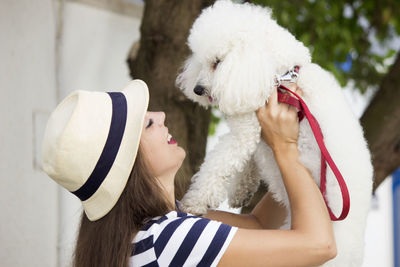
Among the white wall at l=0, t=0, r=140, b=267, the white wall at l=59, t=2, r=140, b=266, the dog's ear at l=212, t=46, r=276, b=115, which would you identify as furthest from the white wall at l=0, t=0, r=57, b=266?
the dog's ear at l=212, t=46, r=276, b=115

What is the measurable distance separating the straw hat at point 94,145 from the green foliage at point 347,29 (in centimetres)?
189

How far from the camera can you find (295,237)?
1.29m

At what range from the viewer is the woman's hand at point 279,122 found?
152 cm

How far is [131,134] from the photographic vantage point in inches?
53.5

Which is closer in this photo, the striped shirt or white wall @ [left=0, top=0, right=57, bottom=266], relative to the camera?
the striped shirt

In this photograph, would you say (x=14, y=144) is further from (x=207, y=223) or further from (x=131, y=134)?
(x=207, y=223)

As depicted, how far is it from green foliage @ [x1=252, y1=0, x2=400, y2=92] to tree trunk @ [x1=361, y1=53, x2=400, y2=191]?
28.1 inches

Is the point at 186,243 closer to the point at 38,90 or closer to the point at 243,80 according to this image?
the point at 243,80

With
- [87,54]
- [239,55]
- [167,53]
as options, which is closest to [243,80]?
[239,55]

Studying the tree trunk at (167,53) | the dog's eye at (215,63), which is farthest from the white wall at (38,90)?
the dog's eye at (215,63)

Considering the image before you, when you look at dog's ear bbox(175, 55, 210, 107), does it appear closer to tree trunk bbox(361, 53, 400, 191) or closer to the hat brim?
the hat brim

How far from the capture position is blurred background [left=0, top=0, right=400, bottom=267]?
227 centimetres

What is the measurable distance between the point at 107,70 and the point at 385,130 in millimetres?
2076

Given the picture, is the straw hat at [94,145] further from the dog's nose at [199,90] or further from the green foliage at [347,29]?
the green foliage at [347,29]
